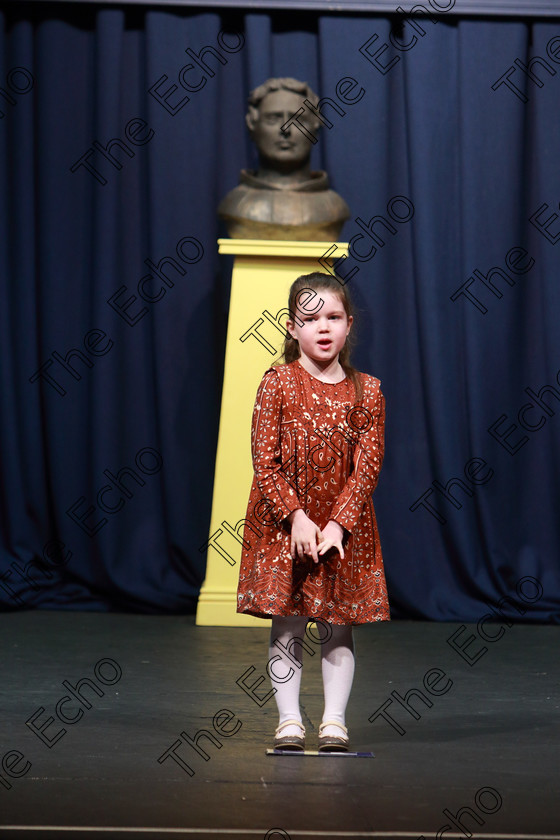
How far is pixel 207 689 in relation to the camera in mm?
3020

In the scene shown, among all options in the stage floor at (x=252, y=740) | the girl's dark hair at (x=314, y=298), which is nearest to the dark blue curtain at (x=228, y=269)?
the stage floor at (x=252, y=740)

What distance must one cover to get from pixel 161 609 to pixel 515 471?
4.53 ft

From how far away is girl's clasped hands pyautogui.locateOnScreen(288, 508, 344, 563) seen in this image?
2.34 metres

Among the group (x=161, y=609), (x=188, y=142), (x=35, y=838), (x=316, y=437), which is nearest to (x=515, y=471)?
(x=161, y=609)

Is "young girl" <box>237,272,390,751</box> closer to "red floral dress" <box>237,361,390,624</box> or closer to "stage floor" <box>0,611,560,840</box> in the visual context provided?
"red floral dress" <box>237,361,390,624</box>

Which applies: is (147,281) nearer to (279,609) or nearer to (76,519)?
(76,519)

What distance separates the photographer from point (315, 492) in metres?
2.46

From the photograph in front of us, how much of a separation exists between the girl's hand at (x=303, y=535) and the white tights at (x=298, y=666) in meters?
0.17

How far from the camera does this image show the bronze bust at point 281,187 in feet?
12.7

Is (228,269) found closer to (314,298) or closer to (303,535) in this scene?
(314,298)

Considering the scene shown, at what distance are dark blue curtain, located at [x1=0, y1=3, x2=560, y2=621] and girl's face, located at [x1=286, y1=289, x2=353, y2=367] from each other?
72.3 inches

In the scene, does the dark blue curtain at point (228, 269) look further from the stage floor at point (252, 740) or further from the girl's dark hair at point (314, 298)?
the girl's dark hair at point (314, 298)

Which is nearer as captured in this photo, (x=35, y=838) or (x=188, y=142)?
(x=35, y=838)

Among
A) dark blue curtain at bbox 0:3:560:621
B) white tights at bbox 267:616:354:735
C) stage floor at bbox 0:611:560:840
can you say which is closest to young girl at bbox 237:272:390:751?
white tights at bbox 267:616:354:735
